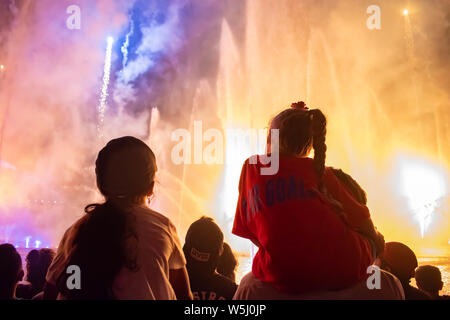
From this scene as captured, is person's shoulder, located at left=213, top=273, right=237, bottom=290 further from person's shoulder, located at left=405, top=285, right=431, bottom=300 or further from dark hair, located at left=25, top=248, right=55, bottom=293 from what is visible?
dark hair, located at left=25, top=248, right=55, bottom=293

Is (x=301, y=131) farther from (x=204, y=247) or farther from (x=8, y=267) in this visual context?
(x=8, y=267)

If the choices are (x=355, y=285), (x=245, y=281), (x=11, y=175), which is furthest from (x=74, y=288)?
(x=11, y=175)

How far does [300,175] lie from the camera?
228 cm

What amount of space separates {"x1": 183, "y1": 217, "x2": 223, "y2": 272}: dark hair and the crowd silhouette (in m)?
1.06

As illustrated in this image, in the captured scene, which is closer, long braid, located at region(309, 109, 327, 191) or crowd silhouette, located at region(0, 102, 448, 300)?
crowd silhouette, located at region(0, 102, 448, 300)

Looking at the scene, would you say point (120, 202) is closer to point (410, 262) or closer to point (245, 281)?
point (245, 281)

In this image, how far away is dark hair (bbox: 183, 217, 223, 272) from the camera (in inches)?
143

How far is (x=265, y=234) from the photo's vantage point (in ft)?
7.27

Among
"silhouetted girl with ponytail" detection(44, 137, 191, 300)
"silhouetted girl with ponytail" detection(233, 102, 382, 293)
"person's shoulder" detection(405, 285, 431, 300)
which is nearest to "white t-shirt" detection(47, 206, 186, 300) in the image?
"silhouetted girl with ponytail" detection(44, 137, 191, 300)

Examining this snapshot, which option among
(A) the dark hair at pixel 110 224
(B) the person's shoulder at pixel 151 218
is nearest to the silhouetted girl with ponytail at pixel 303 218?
(B) the person's shoulder at pixel 151 218

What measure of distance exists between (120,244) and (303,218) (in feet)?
3.72

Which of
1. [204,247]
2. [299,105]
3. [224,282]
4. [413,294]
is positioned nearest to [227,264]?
[224,282]

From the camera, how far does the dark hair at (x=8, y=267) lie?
3.47 m
